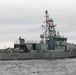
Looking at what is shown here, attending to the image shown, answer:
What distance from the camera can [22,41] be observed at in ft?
386

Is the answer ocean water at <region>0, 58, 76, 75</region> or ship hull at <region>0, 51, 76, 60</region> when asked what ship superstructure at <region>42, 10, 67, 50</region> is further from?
ocean water at <region>0, 58, 76, 75</region>

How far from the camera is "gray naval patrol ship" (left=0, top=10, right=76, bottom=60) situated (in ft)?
375

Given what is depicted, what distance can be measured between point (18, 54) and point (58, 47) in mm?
13120

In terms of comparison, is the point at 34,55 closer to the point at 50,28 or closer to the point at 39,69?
the point at 50,28

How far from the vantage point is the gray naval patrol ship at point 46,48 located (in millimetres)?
114438

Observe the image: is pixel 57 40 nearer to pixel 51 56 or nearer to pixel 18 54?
pixel 51 56

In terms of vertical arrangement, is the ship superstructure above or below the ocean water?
above

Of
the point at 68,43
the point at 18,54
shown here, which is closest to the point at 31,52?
the point at 18,54

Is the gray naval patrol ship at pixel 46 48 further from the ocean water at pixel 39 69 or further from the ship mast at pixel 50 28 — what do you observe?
the ocean water at pixel 39 69

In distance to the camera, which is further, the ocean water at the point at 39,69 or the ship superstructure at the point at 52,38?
the ship superstructure at the point at 52,38

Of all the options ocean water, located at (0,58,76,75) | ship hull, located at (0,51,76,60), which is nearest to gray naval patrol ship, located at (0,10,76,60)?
ship hull, located at (0,51,76,60)

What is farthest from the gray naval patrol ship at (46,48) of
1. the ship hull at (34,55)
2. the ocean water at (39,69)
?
the ocean water at (39,69)

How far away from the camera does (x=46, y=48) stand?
11788 cm

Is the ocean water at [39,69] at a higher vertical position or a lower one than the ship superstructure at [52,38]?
lower
